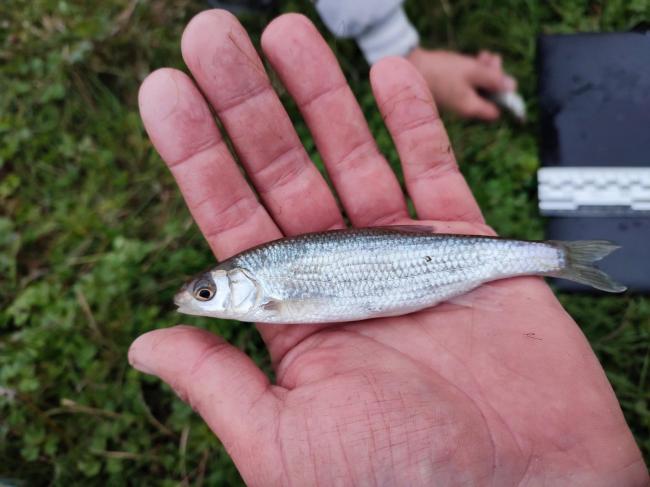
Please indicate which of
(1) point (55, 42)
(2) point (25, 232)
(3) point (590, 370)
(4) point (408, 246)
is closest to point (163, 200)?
(2) point (25, 232)

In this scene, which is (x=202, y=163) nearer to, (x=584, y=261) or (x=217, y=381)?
(x=217, y=381)

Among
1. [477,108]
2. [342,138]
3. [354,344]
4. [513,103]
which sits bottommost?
[354,344]

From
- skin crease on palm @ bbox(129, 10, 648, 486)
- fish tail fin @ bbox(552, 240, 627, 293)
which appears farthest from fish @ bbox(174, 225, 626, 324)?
skin crease on palm @ bbox(129, 10, 648, 486)

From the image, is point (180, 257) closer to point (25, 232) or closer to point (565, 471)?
point (25, 232)

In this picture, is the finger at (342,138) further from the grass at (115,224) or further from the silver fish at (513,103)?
the silver fish at (513,103)

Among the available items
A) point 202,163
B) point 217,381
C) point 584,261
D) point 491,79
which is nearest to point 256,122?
point 202,163

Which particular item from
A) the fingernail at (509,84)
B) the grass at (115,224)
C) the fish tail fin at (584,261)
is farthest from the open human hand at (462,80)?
the fish tail fin at (584,261)
